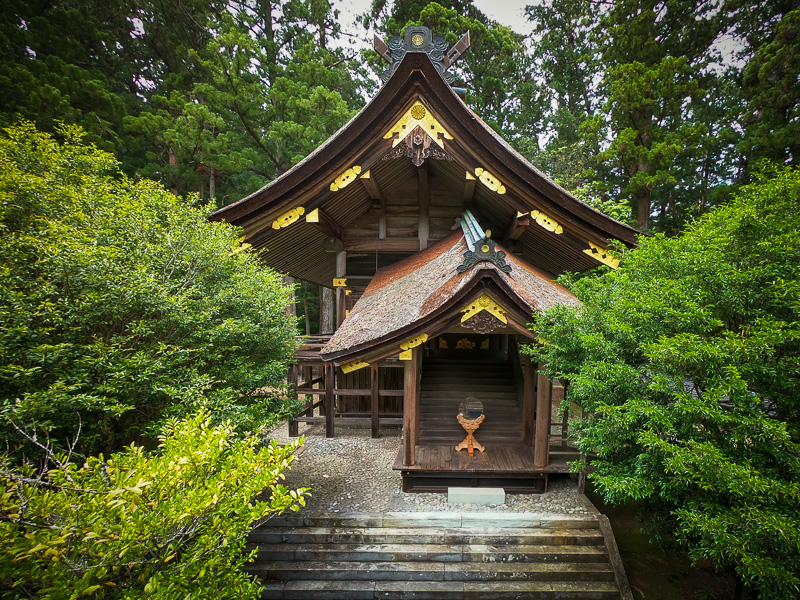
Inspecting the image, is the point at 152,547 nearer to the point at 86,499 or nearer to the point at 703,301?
the point at 86,499

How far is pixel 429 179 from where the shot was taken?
23.0 ft

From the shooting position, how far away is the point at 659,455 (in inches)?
104

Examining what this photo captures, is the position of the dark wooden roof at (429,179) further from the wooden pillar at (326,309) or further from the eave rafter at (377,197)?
the wooden pillar at (326,309)

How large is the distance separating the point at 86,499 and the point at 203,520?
25.4 inches

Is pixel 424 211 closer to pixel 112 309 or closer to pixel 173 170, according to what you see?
pixel 112 309

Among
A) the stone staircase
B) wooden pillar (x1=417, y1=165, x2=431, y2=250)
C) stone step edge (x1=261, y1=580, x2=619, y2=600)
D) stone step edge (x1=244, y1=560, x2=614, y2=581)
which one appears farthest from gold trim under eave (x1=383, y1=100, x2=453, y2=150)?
stone step edge (x1=261, y1=580, x2=619, y2=600)

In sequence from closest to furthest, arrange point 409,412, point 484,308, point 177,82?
point 484,308 → point 409,412 → point 177,82

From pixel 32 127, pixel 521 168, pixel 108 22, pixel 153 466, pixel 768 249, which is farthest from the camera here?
pixel 108 22

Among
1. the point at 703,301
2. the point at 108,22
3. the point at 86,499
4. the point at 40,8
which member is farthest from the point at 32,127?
the point at 108,22

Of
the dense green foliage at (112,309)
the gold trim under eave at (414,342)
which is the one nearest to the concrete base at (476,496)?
the gold trim under eave at (414,342)

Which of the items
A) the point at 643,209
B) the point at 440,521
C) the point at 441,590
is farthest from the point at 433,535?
the point at 643,209

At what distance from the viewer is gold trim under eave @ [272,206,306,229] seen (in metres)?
6.03

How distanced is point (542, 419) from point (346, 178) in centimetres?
516

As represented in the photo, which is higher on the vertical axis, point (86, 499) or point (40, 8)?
point (40, 8)
